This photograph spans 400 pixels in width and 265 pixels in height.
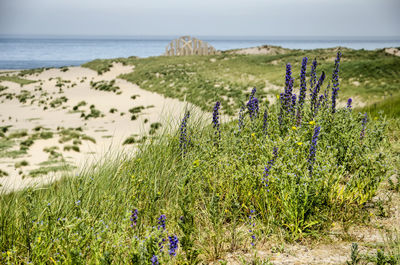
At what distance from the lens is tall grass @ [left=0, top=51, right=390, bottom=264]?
7.23 ft

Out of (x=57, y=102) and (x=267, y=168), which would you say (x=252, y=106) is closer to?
(x=267, y=168)

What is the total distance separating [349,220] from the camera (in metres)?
2.81

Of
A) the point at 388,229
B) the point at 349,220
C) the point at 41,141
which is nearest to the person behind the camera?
the point at 388,229

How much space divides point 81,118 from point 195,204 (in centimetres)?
1273

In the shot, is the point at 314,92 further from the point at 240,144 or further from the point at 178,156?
the point at 178,156

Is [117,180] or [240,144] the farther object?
[240,144]

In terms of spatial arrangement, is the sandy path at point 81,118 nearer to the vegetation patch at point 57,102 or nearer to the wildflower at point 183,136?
the vegetation patch at point 57,102

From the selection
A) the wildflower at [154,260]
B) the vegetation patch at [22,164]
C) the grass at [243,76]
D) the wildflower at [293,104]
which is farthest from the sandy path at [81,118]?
the wildflower at [154,260]

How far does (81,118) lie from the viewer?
47.9 ft

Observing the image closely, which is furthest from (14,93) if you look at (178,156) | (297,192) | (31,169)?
(297,192)

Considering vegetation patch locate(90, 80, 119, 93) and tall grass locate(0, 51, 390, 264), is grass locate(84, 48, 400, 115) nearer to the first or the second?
vegetation patch locate(90, 80, 119, 93)

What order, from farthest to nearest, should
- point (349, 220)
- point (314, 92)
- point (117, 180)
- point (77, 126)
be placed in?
point (77, 126), point (314, 92), point (117, 180), point (349, 220)

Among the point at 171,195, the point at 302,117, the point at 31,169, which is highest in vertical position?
the point at 302,117

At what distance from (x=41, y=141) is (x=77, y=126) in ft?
7.25
